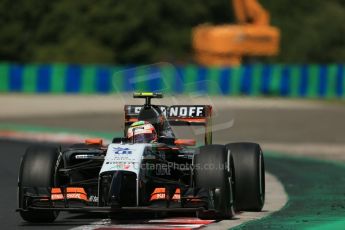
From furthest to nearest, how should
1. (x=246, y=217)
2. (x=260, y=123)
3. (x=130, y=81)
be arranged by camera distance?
(x=260, y=123)
(x=130, y=81)
(x=246, y=217)

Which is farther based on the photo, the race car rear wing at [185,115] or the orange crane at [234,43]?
the orange crane at [234,43]

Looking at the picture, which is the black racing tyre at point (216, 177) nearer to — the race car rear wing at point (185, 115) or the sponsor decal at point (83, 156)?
the sponsor decal at point (83, 156)

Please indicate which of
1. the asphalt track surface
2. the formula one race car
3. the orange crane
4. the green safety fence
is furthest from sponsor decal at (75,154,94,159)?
the orange crane

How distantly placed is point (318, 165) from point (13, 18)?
166ft

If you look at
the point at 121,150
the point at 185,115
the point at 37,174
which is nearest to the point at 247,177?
the point at 185,115

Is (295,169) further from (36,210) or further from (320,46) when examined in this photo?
(320,46)

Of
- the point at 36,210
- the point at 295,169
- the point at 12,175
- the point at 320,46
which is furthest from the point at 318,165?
the point at 320,46

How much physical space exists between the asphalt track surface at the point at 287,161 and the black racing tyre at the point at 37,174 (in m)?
0.14

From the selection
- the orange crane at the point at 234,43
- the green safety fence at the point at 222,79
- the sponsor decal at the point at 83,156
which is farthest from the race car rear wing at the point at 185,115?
the orange crane at the point at 234,43

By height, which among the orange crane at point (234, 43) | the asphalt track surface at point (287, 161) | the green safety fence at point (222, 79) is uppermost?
the orange crane at point (234, 43)

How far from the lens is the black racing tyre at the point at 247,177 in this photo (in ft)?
37.2

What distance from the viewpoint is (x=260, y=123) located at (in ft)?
107

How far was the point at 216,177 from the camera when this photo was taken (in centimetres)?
1029

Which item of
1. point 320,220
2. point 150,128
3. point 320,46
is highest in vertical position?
point 320,46
